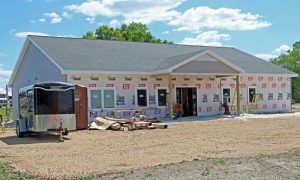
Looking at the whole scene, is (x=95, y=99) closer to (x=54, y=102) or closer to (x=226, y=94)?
(x=54, y=102)

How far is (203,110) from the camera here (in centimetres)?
2959

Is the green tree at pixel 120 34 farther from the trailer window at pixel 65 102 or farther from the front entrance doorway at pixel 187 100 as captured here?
the trailer window at pixel 65 102

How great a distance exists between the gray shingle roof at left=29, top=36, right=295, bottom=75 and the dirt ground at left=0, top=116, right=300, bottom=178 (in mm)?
9452

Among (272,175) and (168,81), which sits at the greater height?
(168,81)

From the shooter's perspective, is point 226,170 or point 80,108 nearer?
point 226,170

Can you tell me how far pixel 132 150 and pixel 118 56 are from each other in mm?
16888

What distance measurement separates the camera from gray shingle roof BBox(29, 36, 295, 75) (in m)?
25.8

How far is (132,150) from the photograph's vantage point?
42.0ft

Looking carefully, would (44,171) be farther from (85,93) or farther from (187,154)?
(85,93)

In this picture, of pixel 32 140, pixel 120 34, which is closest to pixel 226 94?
pixel 32 140

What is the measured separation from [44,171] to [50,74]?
17615 millimetres

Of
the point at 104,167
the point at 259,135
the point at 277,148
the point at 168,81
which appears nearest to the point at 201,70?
the point at 168,81

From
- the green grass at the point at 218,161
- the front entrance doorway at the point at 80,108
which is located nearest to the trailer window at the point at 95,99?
the front entrance doorway at the point at 80,108

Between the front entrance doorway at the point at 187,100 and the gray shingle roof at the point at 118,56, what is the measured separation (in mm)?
2535
